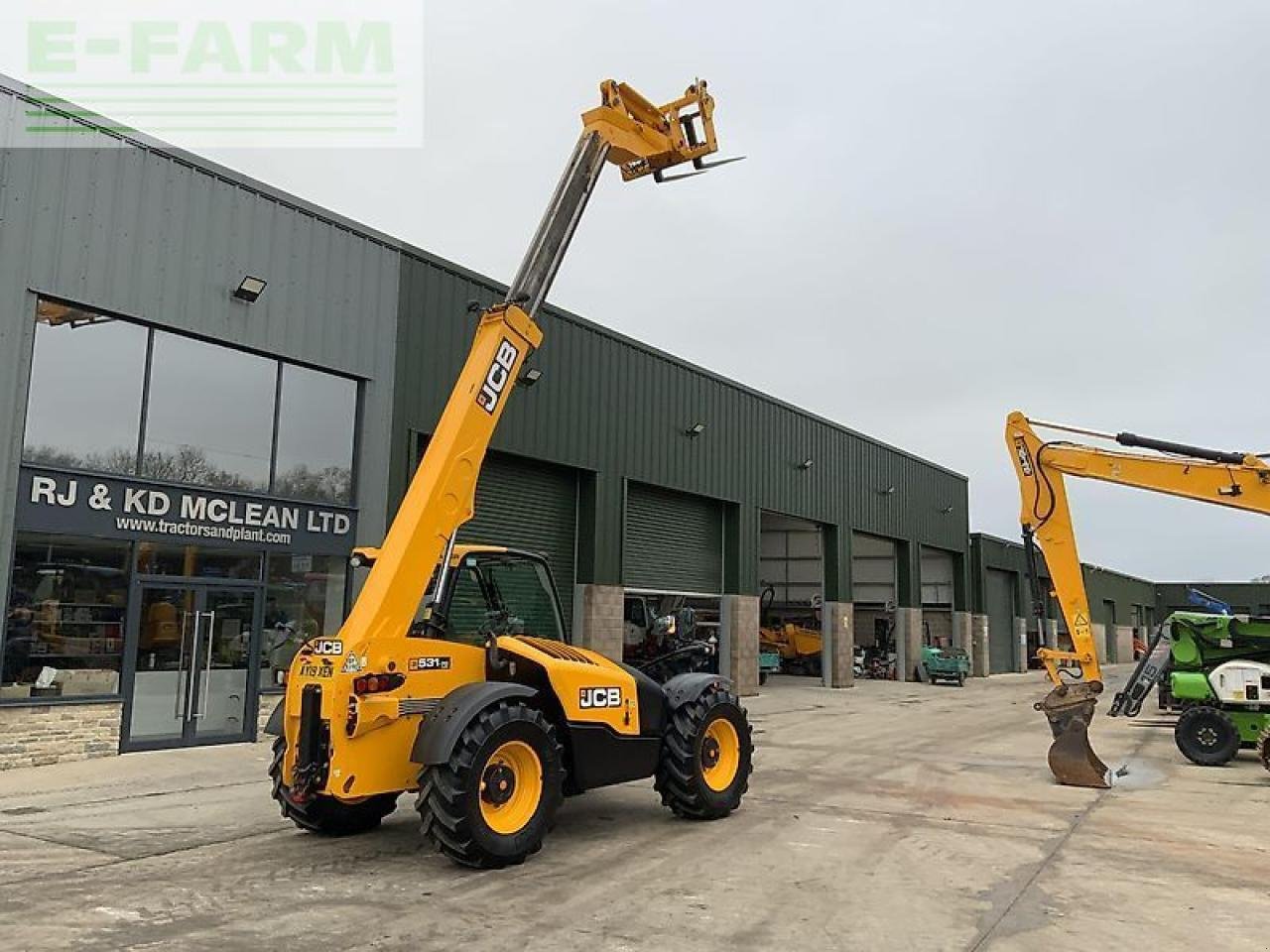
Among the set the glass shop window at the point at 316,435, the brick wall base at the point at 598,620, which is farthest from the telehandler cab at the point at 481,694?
the brick wall base at the point at 598,620

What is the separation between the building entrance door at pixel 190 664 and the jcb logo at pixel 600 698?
699 centimetres

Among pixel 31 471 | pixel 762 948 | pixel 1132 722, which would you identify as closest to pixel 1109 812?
pixel 762 948

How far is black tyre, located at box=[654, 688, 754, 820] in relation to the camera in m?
8.56

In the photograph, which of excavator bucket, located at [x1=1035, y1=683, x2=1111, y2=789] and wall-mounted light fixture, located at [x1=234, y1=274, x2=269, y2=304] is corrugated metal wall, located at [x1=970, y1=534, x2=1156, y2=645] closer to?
excavator bucket, located at [x1=1035, y1=683, x2=1111, y2=789]

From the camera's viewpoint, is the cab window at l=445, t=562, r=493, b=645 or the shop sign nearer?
the cab window at l=445, t=562, r=493, b=645

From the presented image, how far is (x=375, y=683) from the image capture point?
6918mm

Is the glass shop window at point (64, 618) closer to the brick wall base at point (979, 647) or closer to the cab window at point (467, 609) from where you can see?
the cab window at point (467, 609)

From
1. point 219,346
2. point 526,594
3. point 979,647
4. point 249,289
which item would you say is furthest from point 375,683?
point 979,647

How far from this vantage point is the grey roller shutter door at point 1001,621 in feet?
137

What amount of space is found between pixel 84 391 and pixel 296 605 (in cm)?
387

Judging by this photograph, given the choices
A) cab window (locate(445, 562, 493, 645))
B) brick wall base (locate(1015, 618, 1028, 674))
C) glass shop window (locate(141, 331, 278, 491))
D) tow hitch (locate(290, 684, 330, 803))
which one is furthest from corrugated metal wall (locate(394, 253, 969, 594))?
brick wall base (locate(1015, 618, 1028, 674))

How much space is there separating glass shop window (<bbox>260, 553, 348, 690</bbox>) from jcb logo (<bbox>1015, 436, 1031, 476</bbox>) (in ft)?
31.1

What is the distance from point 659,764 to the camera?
28.2 ft

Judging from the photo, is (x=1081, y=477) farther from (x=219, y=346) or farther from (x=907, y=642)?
(x=907, y=642)
